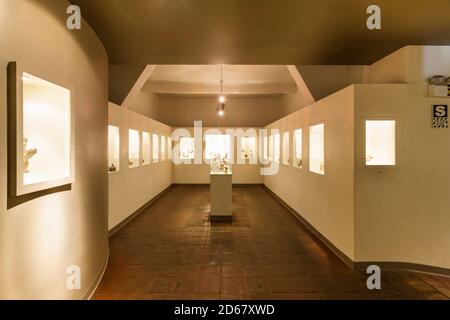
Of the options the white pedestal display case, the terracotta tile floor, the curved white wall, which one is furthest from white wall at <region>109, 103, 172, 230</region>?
the white pedestal display case

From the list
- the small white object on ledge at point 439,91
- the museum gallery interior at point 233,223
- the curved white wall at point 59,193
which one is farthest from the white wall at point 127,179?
the small white object on ledge at point 439,91

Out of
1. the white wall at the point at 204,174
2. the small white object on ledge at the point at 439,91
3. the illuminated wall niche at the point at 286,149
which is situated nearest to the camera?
the small white object on ledge at the point at 439,91

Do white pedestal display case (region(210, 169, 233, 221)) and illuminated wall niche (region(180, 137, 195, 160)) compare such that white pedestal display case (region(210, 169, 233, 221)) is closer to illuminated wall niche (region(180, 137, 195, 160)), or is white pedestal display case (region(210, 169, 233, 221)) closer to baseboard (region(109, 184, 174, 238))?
baseboard (region(109, 184, 174, 238))

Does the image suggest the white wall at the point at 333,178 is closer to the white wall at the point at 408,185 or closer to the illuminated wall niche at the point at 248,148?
the white wall at the point at 408,185

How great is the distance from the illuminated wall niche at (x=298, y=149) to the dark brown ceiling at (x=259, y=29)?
198cm

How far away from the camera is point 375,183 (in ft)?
11.0

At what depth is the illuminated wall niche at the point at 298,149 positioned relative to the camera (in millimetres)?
5658

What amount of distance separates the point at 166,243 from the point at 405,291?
332cm

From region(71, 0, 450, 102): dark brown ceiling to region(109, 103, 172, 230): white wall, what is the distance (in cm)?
134

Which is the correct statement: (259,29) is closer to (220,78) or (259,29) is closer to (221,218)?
(221,218)

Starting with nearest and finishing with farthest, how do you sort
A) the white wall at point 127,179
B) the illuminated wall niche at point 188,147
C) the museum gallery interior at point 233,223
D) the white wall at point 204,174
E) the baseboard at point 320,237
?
the museum gallery interior at point 233,223 < the baseboard at point 320,237 < the white wall at point 127,179 < the illuminated wall niche at point 188,147 < the white wall at point 204,174

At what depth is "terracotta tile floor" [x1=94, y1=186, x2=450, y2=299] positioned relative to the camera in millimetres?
2887

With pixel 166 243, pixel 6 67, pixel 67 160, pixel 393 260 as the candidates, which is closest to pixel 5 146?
pixel 6 67
